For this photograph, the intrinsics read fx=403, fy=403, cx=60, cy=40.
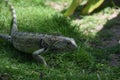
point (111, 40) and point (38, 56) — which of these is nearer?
point (38, 56)

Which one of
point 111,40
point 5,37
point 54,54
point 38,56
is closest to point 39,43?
point 38,56

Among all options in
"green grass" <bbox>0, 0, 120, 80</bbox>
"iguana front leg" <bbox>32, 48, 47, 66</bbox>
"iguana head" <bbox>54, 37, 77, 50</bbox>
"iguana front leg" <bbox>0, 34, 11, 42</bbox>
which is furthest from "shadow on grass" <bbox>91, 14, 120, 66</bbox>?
"iguana front leg" <bbox>0, 34, 11, 42</bbox>

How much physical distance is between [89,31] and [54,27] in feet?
4.11

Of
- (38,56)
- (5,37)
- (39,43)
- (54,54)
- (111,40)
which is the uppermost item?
(111,40)

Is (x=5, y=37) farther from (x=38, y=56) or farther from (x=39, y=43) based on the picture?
(x=38, y=56)

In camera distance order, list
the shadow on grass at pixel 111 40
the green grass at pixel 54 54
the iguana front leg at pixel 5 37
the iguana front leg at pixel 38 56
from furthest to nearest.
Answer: the shadow on grass at pixel 111 40 → the iguana front leg at pixel 5 37 → the iguana front leg at pixel 38 56 → the green grass at pixel 54 54

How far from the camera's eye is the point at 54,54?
6793 mm

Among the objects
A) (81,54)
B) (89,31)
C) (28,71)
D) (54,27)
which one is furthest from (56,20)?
(28,71)

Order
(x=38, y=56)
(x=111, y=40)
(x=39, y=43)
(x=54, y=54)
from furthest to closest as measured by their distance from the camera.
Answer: (x=111, y=40) < (x=54, y=54) < (x=39, y=43) < (x=38, y=56)

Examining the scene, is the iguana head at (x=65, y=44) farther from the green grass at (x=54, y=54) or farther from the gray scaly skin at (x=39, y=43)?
the green grass at (x=54, y=54)

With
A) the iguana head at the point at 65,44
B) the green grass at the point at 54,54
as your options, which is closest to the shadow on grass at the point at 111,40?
the green grass at the point at 54,54

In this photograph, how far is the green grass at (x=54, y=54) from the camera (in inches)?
227

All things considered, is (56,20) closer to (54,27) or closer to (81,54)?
(54,27)

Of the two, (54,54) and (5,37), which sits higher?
(5,37)
